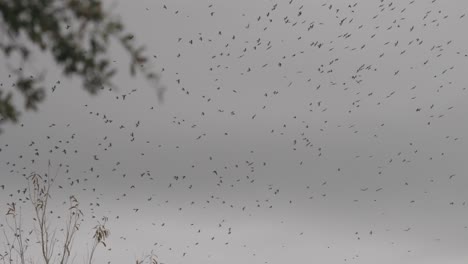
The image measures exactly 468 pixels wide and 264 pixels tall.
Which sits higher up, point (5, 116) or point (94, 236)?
point (94, 236)

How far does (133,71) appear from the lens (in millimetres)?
6227

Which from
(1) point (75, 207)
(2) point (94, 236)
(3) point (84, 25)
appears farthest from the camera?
(1) point (75, 207)

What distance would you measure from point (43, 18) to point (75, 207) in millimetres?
11636

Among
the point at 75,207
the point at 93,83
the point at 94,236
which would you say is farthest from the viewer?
the point at 75,207

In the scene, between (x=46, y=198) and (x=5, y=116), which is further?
(x=46, y=198)

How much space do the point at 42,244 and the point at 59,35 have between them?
1156cm

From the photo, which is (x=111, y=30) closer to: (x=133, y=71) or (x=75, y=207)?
(x=133, y=71)

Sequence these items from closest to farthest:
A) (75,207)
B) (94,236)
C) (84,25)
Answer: (84,25) < (94,236) < (75,207)

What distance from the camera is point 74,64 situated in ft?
20.5

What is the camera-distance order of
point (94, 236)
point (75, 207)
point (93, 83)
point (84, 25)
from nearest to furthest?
1. point (84, 25)
2. point (93, 83)
3. point (94, 236)
4. point (75, 207)

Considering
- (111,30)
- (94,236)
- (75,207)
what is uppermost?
(75,207)

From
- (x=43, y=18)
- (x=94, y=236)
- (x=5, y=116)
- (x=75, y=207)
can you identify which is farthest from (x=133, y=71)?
(x=75, y=207)

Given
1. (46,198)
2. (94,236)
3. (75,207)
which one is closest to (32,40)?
(94,236)

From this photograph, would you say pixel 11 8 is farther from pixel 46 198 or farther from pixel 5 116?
pixel 46 198
